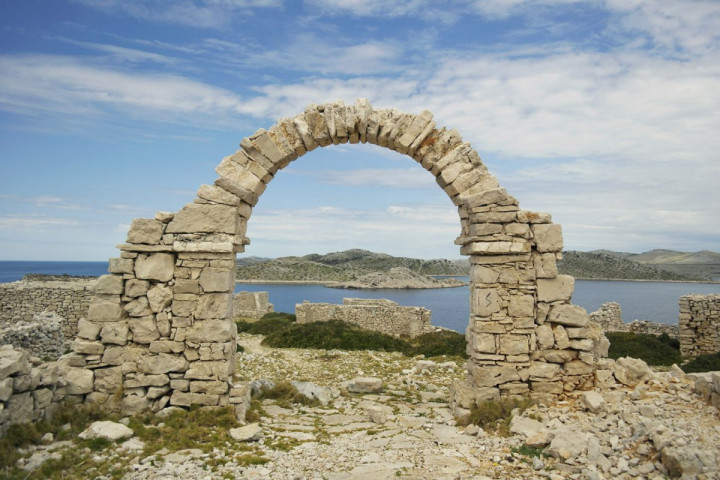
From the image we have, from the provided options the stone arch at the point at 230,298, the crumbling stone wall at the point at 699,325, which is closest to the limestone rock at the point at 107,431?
the stone arch at the point at 230,298

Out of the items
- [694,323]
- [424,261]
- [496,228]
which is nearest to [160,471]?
[496,228]

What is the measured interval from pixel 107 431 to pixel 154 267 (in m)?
2.47

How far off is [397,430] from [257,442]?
7.00 feet

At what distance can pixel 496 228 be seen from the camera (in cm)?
777

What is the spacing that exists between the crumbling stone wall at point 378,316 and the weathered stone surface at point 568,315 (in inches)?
558

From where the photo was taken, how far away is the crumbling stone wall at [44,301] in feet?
65.7

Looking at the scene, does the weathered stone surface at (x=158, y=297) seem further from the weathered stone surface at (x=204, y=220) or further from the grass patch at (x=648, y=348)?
the grass patch at (x=648, y=348)

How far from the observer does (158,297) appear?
7633 millimetres

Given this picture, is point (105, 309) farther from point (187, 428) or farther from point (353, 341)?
point (353, 341)

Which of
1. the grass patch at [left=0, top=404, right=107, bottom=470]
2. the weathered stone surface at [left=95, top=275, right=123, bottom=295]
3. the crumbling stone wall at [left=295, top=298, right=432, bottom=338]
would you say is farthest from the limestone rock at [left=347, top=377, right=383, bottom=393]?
the crumbling stone wall at [left=295, top=298, right=432, bottom=338]

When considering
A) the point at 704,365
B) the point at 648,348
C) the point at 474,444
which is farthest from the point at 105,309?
the point at 648,348

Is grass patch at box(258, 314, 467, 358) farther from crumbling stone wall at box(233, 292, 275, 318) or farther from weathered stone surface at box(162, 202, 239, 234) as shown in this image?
crumbling stone wall at box(233, 292, 275, 318)

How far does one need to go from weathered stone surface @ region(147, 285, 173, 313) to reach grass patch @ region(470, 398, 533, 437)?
5190mm

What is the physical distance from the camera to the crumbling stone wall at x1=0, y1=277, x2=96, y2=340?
788 inches
